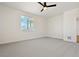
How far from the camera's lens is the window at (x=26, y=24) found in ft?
23.6

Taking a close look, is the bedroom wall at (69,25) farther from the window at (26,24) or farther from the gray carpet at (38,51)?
the window at (26,24)

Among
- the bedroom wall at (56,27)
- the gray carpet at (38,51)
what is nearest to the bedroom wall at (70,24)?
the bedroom wall at (56,27)

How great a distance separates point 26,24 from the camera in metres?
7.59

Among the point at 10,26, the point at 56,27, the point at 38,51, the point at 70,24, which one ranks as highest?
the point at 70,24

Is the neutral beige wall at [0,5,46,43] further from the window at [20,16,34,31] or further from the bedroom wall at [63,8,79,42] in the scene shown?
the bedroom wall at [63,8,79,42]

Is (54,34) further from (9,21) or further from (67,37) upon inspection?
(9,21)

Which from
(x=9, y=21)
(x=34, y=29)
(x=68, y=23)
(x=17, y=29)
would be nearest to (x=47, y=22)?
(x=34, y=29)

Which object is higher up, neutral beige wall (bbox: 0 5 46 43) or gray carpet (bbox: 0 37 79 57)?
neutral beige wall (bbox: 0 5 46 43)

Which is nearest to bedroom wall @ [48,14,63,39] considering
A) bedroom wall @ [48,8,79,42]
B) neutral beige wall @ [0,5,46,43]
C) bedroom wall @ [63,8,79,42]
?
bedroom wall @ [48,8,79,42]

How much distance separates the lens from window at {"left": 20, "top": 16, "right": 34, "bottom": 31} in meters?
7.20

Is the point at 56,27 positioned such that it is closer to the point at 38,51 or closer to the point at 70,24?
the point at 70,24

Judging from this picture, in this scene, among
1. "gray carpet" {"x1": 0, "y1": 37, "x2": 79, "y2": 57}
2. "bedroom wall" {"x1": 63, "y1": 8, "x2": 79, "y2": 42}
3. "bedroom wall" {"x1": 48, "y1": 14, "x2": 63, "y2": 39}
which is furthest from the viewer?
"bedroom wall" {"x1": 48, "y1": 14, "x2": 63, "y2": 39}

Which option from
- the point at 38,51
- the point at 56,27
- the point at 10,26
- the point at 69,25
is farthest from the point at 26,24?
the point at 38,51

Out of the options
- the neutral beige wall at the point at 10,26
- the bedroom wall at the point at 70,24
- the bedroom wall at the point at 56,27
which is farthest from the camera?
the bedroom wall at the point at 56,27
